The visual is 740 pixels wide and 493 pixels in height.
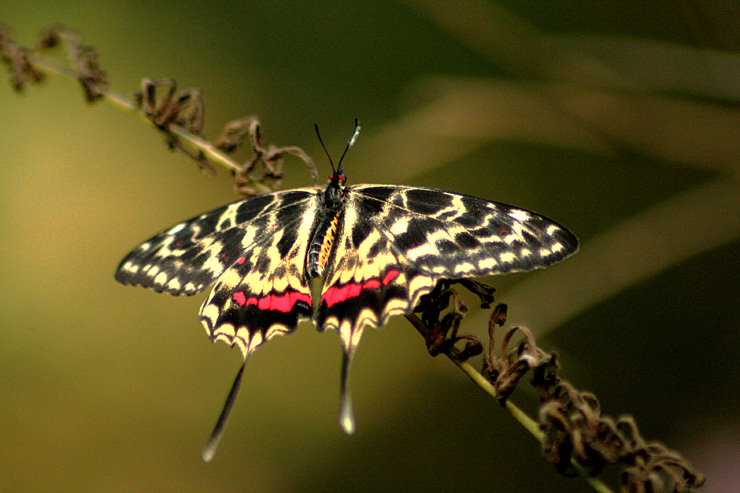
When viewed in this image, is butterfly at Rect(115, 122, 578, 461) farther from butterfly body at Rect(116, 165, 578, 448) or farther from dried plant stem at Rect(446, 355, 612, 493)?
dried plant stem at Rect(446, 355, 612, 493)

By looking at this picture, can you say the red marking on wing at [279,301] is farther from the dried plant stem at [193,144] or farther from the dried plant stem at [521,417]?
the dried plant stem at [521,417]

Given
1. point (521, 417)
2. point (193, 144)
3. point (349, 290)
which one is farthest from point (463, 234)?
point (193, 144)

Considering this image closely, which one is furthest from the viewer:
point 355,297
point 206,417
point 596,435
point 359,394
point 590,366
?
point 359,394

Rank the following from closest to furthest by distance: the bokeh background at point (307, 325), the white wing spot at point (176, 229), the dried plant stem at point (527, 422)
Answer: the dried plant stem at point (527, 422)
the white wing spot at point (176, 229)
the bokeh background at point (307, 325)

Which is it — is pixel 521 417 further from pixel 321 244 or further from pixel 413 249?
pixel 321 244

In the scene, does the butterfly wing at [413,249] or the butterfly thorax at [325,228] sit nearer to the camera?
the butterfly wing at [413,249]

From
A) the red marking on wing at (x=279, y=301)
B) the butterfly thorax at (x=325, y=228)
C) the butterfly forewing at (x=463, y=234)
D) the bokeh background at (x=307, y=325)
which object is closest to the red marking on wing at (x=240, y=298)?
the red marking on wing at (x=279, y=301)

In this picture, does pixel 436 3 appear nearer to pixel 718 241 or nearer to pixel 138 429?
pixel 718 241

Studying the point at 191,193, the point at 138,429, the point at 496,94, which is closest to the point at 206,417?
the point at 138,429
